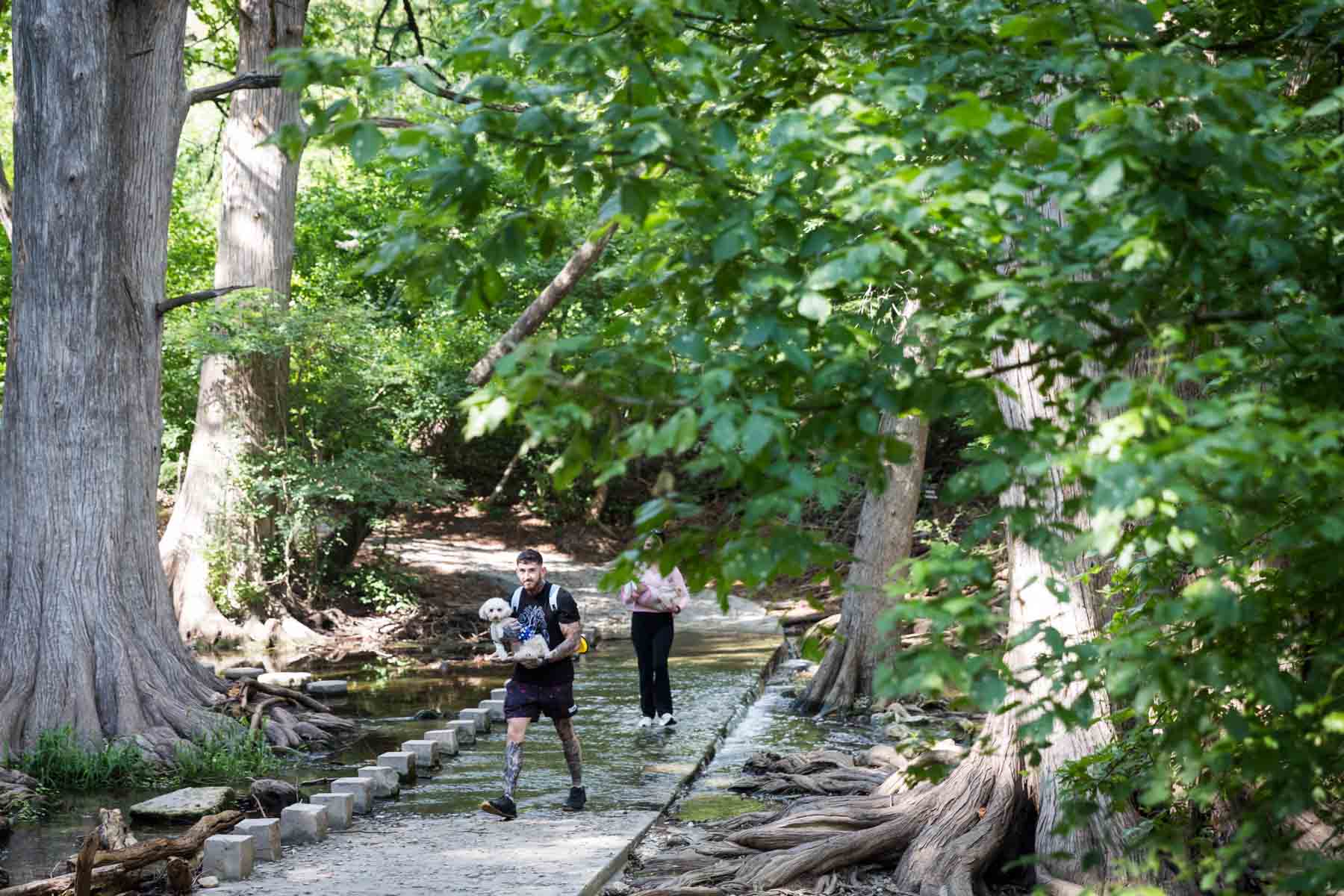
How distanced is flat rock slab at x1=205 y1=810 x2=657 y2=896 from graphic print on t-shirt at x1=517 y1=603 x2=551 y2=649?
114cm

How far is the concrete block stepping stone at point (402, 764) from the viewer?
946 cm

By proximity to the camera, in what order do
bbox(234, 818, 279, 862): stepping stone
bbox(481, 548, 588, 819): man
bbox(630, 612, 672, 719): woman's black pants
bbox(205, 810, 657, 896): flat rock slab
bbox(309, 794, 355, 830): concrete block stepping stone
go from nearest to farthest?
bbox(205, 810, 657, 896): flat rock slab → bbox(234, 818, 279, 862): stepping stone → bbox(309, 794, 355, 830): concrete block stepping stone → bbox(481, 548, 588, 819): man → bbox(630, 612, 672, 719): woman's black pants

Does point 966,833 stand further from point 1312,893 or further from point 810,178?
point 810,178

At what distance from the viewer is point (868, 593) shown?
42.9ft

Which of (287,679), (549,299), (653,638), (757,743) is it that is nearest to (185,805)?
(653,638)

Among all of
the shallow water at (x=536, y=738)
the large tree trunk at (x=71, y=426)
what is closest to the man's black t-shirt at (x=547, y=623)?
the shallow water at (x=536, y=738)

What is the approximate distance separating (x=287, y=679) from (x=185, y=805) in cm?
571

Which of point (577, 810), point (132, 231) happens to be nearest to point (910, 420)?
point (577, 810)

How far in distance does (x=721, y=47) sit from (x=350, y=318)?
1342 centimetres

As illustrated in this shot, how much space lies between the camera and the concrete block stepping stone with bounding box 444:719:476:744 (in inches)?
439

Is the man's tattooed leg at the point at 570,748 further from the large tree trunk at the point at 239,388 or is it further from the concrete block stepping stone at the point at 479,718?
the large tree trunk at the point at 239,388

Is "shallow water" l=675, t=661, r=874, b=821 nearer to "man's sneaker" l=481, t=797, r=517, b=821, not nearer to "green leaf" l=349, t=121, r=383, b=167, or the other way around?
"man's sneaker" l=481, t=797, r=517, b=821

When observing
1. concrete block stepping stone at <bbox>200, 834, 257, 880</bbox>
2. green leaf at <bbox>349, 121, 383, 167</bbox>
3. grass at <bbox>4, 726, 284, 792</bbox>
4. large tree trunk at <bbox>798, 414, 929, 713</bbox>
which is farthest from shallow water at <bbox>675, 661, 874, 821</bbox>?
green leaf at <bbox>349, 121, 383, 167</bbox>

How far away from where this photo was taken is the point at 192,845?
23.0 feet
